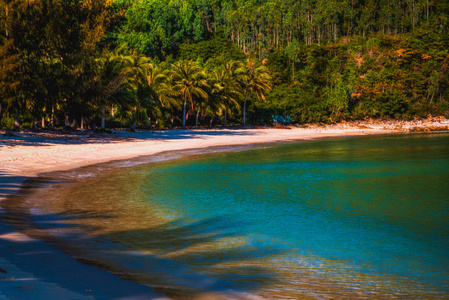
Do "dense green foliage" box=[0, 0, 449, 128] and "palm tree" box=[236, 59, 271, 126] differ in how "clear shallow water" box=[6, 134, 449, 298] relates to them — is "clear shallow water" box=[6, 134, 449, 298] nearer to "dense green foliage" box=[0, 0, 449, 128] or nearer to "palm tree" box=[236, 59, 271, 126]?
"dense green foliage" box=[0, 0, 449, 128]

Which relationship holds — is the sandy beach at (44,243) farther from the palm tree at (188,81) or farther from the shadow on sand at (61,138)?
the palm tree at (188,81)

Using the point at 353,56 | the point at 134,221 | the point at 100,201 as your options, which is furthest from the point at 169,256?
the point at 353,56

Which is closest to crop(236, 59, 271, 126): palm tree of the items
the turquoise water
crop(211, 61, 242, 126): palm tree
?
crop(211, 61, 242, 126): palm tree

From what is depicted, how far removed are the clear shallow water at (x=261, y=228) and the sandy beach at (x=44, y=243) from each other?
73 cm

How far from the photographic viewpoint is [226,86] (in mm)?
62406

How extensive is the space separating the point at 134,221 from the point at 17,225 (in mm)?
3062

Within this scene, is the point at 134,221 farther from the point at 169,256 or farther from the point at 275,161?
the point at 275,161

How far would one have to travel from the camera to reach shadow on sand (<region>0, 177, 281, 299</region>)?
7216 mm

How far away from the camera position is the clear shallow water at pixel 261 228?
25.0 ft

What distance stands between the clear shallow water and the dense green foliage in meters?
17.0

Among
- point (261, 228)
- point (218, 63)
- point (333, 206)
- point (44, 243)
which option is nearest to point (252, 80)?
point (218, 63)

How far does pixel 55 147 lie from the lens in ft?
90.5

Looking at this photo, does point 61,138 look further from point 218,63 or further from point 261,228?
point 218,63

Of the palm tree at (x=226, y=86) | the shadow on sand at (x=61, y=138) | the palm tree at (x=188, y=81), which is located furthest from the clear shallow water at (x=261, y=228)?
the palm tree at (x=226, y=86)
